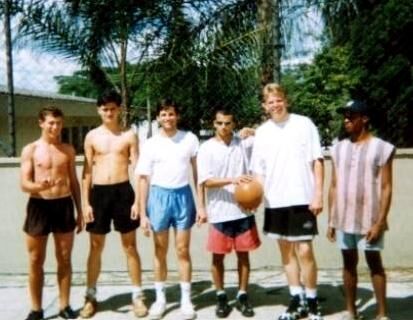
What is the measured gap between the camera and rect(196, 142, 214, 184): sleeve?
538cm

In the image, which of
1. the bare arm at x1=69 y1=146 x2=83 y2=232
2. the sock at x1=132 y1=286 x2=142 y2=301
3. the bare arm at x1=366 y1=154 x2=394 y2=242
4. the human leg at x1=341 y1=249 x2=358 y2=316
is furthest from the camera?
the sock at x1=132 y1=286 x2=142 y2=301

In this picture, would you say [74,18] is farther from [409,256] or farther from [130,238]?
[409,256]

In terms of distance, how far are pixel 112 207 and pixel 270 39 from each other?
11.2 ft

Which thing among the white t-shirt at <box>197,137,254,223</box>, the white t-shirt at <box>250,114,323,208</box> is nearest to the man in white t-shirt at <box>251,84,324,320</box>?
the white t-shirt at <box>250,114,323,208</box>

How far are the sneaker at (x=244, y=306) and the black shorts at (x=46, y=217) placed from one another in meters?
1.50

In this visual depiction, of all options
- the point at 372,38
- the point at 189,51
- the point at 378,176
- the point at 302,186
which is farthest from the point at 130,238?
the point at 372,38

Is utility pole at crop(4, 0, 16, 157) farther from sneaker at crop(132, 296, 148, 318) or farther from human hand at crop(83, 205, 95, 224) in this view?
sneaker at crop(132, 296, 148, 318)

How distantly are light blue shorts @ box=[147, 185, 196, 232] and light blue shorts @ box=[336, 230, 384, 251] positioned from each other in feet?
3.95

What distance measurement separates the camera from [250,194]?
5.12 m

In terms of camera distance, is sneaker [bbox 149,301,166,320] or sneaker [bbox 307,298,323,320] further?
sneaker [bbox 149,301,166,320]

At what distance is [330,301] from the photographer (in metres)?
5.93

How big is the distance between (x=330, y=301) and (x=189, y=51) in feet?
12.7

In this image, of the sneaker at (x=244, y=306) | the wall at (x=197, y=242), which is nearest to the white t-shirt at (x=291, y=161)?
the sneaker at (x=244, y=306)

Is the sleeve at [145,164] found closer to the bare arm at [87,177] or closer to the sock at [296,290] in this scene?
the bare arm at [87,177]
